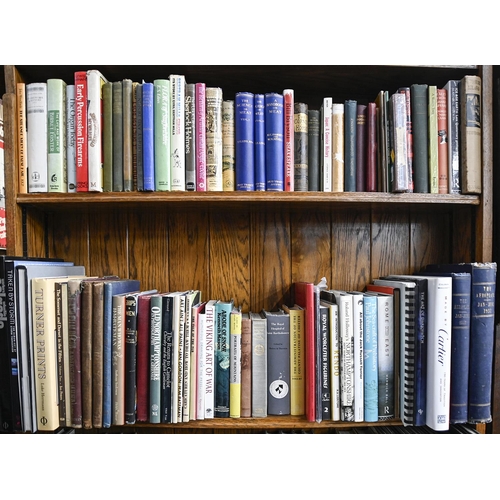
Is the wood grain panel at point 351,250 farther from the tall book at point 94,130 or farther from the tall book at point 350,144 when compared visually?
the tall book at point 94,130

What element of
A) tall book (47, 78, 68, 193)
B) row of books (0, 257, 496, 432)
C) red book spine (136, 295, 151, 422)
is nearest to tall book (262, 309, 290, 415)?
row of books (0, 257, 496, 432)

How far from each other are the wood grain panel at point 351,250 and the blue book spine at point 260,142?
31 centimetres

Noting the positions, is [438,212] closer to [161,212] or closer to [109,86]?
[161,212]

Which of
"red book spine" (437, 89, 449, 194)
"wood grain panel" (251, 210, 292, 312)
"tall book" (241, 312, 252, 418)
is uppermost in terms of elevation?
"red book spine" (437, 89, 449, 194)

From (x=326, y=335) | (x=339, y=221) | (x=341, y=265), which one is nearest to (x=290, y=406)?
(x=326, y=335)

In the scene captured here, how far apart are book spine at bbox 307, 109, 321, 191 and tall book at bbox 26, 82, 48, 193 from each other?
65 cm

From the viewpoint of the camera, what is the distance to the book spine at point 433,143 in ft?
2.69

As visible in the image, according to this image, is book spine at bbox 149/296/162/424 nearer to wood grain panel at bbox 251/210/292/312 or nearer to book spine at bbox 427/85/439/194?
wood grain panel at bbox 251/210/292/312

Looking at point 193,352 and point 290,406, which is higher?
point 193,352

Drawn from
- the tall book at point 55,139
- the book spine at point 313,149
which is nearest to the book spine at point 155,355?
the tall book at point 55,139

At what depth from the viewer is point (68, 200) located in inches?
31.8

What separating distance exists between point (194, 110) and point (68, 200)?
1.23 feet

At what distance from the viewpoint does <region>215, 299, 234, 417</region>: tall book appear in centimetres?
80

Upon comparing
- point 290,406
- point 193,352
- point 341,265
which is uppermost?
point 341,265
